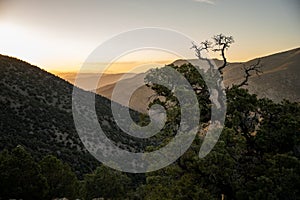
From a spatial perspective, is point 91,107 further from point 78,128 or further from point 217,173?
point 217,173

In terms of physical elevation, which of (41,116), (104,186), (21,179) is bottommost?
(104,186)

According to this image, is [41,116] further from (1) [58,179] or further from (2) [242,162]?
(2) [242,162]

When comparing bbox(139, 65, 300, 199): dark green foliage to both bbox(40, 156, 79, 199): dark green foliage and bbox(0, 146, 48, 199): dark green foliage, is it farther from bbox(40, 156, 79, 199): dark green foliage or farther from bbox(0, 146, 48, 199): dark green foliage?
bbox(40, 156, 79, 199): dark green foliage

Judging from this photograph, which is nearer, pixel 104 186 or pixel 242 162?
pixel 242 162

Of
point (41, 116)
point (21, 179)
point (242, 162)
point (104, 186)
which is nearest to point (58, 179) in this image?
point (21, 179)

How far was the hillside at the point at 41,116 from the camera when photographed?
47188 mm

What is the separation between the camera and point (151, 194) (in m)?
16.8

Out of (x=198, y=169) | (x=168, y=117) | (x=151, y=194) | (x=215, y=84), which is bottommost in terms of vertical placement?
(x=151, y=194)

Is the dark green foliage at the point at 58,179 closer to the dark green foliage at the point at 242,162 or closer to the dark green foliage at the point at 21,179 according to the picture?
the dark green foliage at the point at 21,179

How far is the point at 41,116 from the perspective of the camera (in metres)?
57.0

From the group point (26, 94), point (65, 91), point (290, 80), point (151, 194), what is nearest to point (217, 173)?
point (151, 194)

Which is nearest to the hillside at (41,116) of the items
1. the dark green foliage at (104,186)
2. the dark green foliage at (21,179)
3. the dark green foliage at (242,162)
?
the dark green foliage at (104,186)

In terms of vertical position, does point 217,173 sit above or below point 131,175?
above

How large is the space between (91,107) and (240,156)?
55658 millimetres
